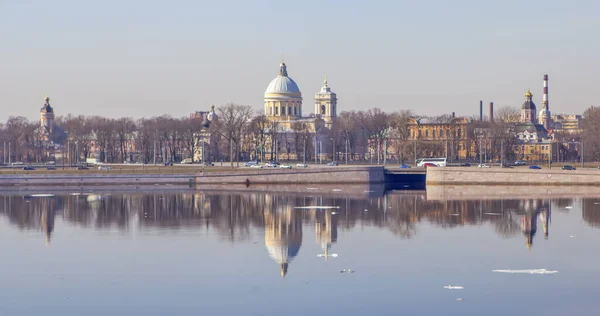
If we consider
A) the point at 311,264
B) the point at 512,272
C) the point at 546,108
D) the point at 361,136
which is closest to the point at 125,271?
the point at 311,264

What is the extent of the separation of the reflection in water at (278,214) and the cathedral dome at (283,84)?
236ft

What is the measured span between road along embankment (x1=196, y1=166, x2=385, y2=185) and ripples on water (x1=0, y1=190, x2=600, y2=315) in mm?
16388

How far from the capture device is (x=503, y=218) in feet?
135

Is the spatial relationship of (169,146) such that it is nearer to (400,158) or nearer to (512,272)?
(400,158)

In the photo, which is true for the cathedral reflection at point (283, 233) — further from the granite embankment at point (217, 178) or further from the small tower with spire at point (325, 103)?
the small tower with spire at point (325, 103)

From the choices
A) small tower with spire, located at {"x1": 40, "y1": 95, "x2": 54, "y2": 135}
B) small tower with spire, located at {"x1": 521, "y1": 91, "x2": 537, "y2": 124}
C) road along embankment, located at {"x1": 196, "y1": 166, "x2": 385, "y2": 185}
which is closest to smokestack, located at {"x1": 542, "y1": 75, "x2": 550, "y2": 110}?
small tower with spire, located at {"x1": 521, "y1": 91, "x2": 537, "y2": 124}

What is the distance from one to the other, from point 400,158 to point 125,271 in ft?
218

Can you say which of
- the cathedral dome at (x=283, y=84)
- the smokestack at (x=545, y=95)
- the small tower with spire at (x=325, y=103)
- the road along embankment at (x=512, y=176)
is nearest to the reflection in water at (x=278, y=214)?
the road along embankment at (x=512, y=176)

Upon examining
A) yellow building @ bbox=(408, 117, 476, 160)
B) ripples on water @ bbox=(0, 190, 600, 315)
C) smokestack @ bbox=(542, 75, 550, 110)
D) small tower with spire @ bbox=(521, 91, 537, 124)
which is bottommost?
ripples on water @ bbox=(0, 190, 600, 315)

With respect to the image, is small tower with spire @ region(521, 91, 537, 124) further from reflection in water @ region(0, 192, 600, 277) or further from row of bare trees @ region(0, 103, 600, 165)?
reflection in water @ region(0, 192, 600, 277)

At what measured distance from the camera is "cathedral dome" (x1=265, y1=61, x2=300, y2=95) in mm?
128125

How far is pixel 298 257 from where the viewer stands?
29.7m

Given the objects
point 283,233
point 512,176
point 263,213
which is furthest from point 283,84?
point 283,233

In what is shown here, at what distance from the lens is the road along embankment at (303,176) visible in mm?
65562
